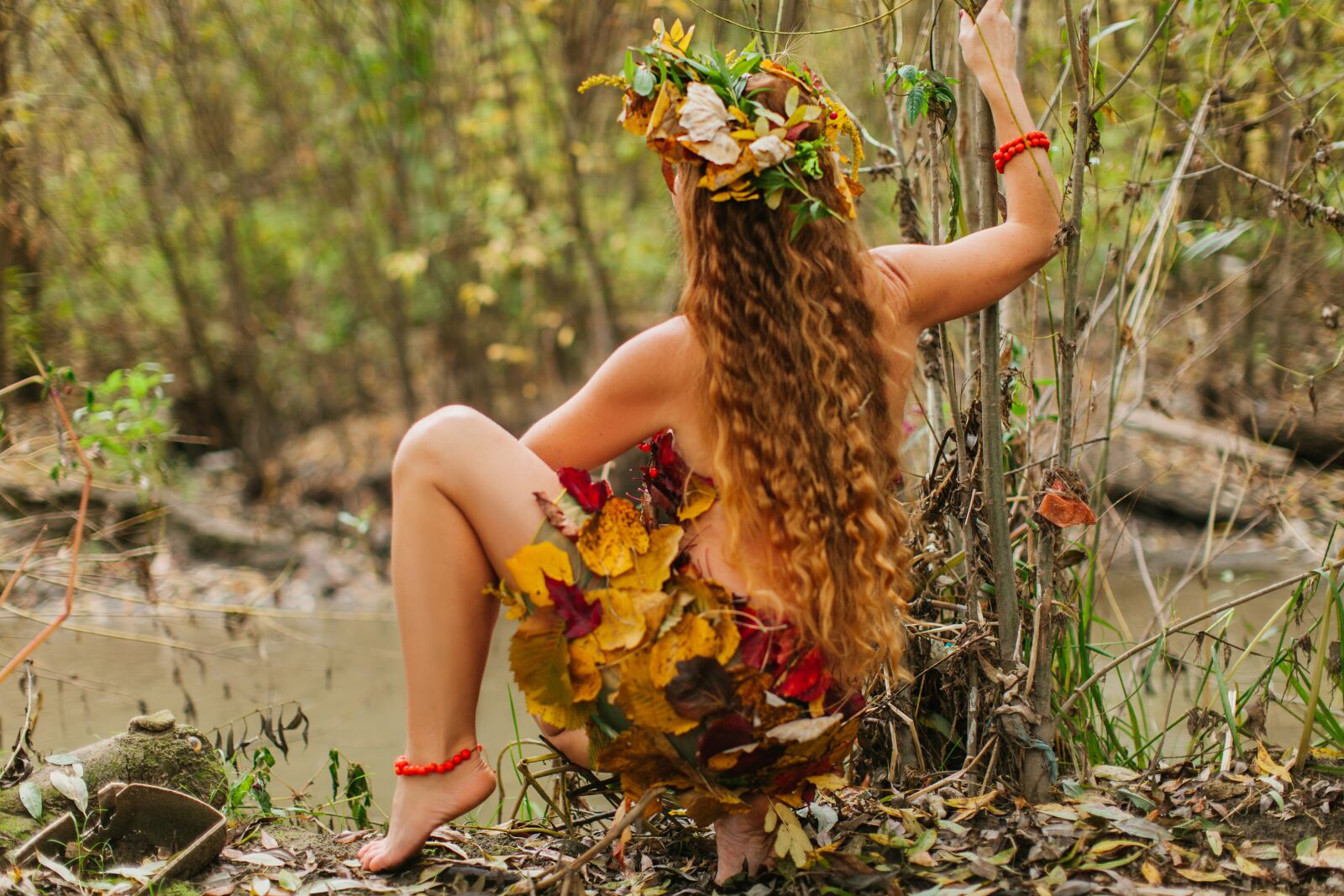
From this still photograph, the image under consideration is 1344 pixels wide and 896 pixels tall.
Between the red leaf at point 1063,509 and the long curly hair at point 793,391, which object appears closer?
the long curly hair at point 793,391

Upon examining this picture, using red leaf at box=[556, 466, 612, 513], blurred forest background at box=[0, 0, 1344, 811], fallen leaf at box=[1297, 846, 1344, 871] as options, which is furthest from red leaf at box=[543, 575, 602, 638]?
blurred forest background at box=[0, 0, 1344, 811]

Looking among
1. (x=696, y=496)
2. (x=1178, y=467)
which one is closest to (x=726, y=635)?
(x=696, y=496)

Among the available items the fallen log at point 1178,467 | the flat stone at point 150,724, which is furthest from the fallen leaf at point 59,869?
the fallen log at point 1178,467

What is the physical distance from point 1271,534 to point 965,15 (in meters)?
3.32

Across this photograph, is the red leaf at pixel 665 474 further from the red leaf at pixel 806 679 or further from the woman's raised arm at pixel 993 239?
the woman's raised arm at pixel 993 239

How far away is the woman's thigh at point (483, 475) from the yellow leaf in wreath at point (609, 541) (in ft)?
0.24

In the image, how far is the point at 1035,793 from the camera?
1.73 m

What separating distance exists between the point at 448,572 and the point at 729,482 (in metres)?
0.43

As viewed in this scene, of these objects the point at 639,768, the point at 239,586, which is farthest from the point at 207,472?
the point at 639,768

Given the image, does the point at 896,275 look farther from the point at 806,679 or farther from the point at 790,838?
the point at 790,838

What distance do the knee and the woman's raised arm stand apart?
633mm

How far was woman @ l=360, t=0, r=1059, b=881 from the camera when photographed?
57.6 inches

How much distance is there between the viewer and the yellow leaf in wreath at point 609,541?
1.50m

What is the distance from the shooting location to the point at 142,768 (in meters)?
1.83
